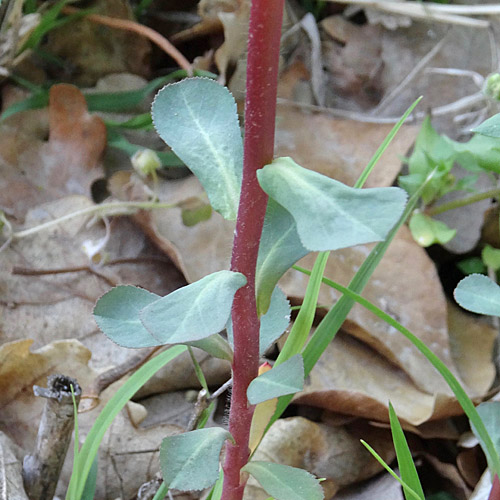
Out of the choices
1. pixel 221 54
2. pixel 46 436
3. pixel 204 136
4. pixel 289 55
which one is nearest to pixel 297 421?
pixel 46 436

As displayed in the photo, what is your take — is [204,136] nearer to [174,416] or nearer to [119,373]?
[119,373]

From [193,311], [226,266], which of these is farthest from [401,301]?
[193,311]

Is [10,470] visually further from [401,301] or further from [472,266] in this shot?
[472,266]

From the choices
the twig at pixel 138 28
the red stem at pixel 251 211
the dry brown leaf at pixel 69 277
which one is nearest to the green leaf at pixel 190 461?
the red stem at pixel 251 211

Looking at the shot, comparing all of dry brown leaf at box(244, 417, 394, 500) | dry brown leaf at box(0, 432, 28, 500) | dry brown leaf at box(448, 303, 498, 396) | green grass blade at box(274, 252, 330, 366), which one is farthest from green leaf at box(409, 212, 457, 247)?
dry brown leaf at box(0, 432, 28, 500)

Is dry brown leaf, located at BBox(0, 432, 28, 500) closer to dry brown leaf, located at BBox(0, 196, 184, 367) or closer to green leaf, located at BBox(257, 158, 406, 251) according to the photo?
dry brown leaf, located at BBox(0, 196, 184, 367)

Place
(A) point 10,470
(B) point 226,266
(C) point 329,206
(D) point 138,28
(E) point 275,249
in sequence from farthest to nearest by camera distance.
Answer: (D) point 138,28 < (B) point 226,266 < (A) point 10,470 < (E) point 275,249 < (C) point 329,206

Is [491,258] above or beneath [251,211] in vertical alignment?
beneath
